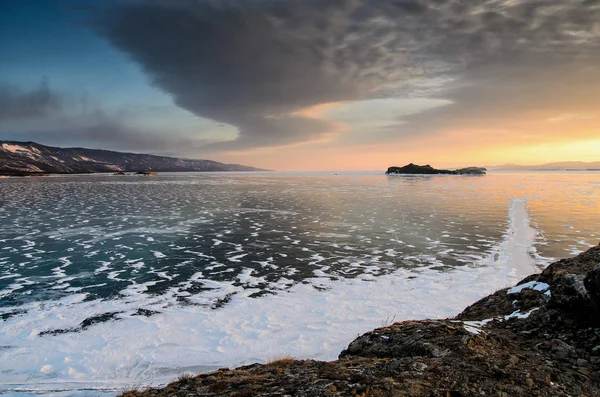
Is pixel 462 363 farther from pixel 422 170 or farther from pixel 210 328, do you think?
pixel 422 170

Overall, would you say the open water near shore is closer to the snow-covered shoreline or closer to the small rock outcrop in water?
the snow-covered shoreline

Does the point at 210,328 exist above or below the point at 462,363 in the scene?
below

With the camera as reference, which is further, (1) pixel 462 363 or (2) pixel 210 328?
(2) pixel 210 328

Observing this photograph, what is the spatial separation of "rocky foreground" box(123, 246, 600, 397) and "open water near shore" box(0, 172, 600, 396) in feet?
6.52

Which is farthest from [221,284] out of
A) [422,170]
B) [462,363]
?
[422,170]

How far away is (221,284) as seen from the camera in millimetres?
11930

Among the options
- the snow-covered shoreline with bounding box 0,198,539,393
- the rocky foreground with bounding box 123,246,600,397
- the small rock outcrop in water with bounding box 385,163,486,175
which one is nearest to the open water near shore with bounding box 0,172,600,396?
the snow-covered shoreline with bounding box 0,198,539,393

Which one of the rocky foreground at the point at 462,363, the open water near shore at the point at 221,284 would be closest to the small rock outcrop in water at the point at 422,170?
the open water near shore at the point at 221,284

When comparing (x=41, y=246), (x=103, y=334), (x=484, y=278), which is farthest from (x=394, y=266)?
(x=41, y=246)

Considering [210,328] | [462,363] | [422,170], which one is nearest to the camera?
[462,363]

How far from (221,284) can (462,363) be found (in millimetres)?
8741

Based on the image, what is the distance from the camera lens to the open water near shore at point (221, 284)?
294 inches

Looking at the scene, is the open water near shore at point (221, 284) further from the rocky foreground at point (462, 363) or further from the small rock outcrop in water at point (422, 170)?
the small rock outcrop in water at point (422, 170)

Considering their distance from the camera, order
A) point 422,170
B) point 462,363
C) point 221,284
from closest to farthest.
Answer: point 462,363
point 221,284
point 422,170
